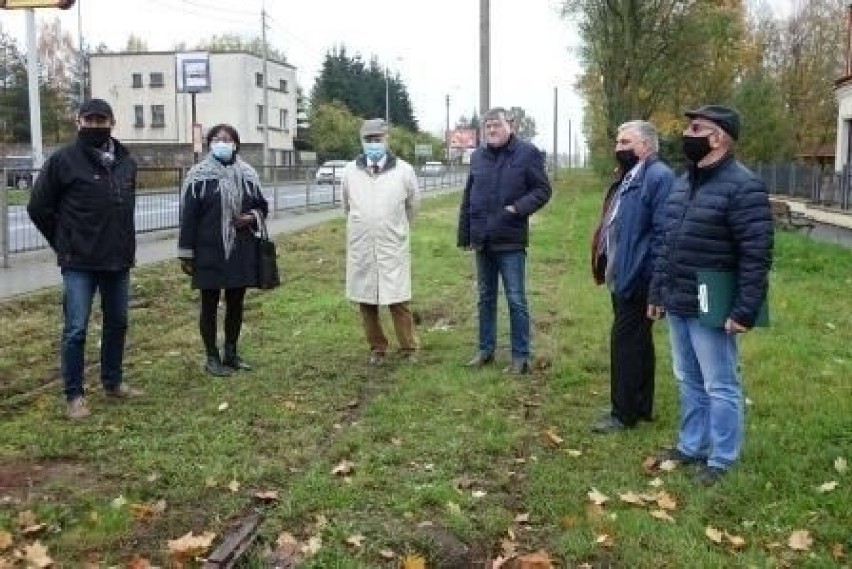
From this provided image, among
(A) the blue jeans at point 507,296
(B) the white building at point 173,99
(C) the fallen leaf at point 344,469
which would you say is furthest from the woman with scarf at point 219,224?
(B) the white building at point 173,99

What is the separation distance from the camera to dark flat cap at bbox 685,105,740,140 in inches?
194

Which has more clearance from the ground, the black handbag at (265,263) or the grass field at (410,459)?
the black handbag at (265,263)

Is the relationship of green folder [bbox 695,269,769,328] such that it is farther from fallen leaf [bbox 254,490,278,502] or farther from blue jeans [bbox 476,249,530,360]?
blue jeans [bbox 476,249,530,360]

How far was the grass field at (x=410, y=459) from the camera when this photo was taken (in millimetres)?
4434

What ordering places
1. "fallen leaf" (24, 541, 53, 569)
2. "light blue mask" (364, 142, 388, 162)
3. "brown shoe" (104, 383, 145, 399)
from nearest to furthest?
1. "fallen leaf" (24, 541, 53, 569)
2. "brown shoe" (104, 383, 145, 399)
3. "light blue mask" (364, 142, 388, 162)

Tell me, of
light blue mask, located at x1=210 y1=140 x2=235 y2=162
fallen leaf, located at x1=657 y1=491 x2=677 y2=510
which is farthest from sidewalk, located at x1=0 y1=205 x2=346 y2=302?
fallen leaf, located at x1=657 y1=491 x2=677 y2=510

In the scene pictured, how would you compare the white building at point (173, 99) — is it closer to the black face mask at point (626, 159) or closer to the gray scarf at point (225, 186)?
the gray scarf at point (225, 186)

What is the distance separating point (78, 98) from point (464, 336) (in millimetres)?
85504

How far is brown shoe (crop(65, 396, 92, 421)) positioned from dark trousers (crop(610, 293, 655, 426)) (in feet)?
11.3

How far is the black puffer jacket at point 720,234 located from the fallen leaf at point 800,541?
101cm

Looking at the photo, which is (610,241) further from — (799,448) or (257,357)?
(257,357)

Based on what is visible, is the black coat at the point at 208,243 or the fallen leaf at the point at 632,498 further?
the black coat at the point at 208,243

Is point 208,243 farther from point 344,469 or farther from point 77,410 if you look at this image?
point 344,469

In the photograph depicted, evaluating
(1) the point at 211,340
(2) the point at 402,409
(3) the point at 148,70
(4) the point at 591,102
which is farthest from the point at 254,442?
(3) the point at 148,70
